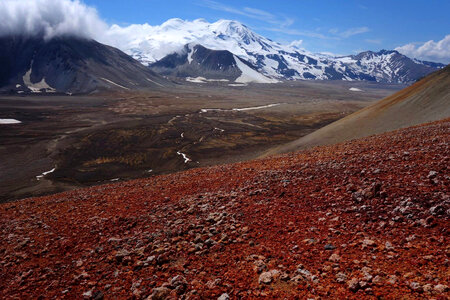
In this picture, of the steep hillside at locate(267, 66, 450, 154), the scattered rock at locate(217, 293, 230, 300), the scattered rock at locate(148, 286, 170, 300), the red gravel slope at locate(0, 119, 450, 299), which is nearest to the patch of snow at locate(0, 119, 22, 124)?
the steep hillside at locate(267, 66, 450, 154)

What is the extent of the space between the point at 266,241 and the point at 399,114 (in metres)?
44.7

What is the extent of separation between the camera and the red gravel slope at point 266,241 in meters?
6.04

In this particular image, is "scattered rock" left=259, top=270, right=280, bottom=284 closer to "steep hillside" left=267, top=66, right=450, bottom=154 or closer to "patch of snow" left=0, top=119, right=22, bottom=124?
"steep hillside" left=267, top=66, right=450, bottom=154

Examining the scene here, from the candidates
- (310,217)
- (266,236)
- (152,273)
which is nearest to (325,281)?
(266,236)

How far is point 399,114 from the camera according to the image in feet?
142

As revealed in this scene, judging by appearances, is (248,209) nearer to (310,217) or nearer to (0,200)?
(310,217)

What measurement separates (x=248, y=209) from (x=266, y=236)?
2.03 metres

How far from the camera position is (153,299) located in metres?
6.55

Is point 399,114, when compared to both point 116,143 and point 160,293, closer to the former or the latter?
point 160,293

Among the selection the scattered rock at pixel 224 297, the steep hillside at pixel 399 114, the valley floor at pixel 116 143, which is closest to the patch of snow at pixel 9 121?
the valley floor at pixel 116 143

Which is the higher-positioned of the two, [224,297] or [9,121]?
[224,297]

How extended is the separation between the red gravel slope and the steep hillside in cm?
3184

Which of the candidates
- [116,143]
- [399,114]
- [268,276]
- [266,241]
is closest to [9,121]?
[116,143]

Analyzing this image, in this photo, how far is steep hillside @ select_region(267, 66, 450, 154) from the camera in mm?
38822
